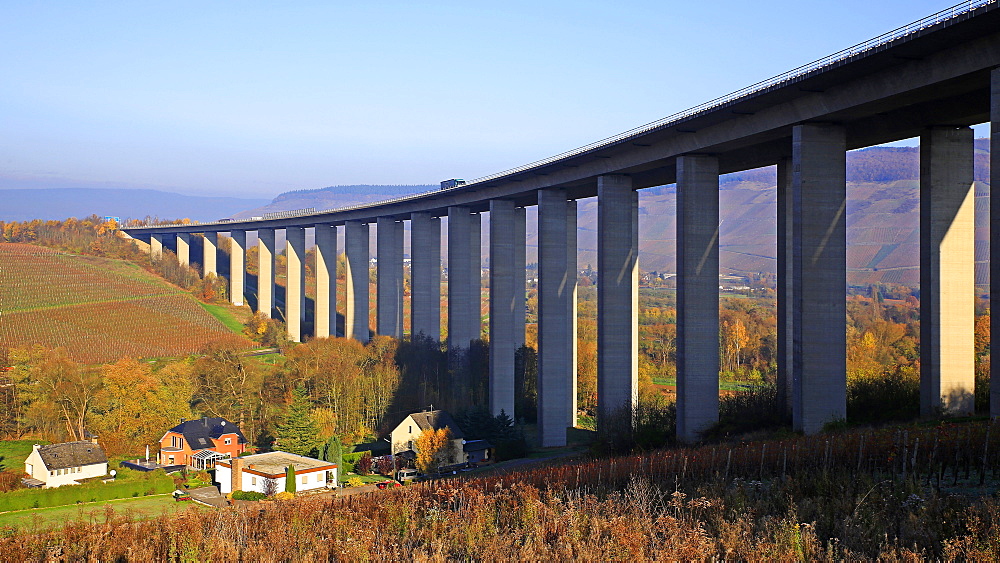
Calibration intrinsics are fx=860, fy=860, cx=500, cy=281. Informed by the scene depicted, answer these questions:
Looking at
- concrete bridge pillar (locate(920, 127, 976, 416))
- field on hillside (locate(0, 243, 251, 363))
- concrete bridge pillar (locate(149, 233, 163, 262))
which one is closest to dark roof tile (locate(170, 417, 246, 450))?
field on hillside (locate(0, 243, 251, 363))

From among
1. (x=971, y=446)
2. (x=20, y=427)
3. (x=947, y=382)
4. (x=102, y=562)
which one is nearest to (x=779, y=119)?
(x=947, y=382)

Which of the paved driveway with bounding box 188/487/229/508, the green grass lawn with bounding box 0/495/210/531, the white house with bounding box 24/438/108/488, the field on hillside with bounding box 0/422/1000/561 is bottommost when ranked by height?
the paved driveway with bounding box 188/487/229/508

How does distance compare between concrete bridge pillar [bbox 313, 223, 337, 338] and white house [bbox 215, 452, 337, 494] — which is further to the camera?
concrete bridge pillar [bbox 313, 223, 337, 338]

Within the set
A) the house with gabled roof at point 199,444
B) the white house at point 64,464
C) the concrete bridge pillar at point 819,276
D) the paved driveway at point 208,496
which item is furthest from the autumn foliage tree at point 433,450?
the concrete bridge pillar at point 819,276

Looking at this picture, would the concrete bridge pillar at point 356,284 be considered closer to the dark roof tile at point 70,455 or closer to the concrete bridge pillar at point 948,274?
the dark roof tile at point 70,455

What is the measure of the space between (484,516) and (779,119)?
2259 centimetres

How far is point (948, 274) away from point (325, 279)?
70396mm

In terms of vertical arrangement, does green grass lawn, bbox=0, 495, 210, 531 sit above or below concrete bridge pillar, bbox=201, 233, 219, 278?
below

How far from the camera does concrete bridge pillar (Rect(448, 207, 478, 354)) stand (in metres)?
64.9

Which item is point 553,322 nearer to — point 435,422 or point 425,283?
point 435,422

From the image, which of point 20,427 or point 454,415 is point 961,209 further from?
point 20,427

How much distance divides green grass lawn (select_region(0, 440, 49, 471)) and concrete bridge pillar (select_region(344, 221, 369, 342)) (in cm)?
3792

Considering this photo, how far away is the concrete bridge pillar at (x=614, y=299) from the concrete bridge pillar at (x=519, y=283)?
13.0m

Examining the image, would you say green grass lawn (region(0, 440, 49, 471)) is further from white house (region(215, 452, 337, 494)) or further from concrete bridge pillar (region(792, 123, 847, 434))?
concrete bridge pillar (region(792, 123, 847, 434))
